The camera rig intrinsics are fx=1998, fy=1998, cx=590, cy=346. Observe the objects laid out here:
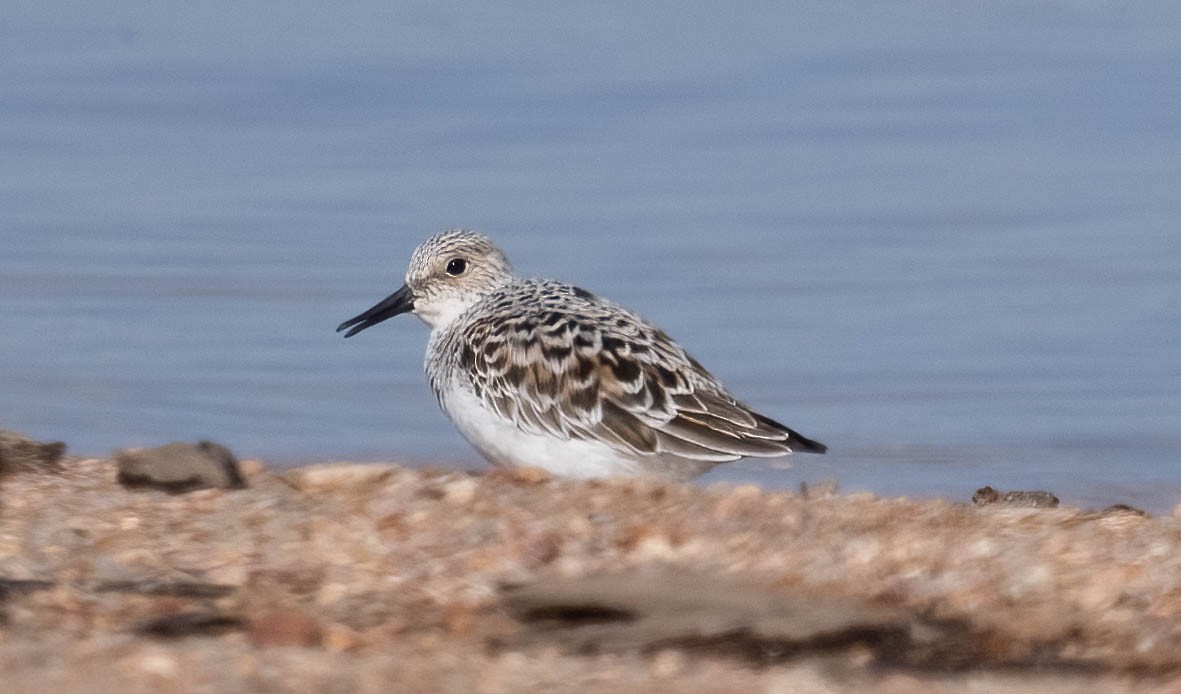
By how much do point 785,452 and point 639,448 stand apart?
0.54 metres

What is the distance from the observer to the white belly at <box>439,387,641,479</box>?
293 inches

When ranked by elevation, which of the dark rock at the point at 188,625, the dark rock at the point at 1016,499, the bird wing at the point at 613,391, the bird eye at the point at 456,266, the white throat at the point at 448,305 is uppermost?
the bird eye at the point at 456,266

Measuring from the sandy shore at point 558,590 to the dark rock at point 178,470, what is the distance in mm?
85

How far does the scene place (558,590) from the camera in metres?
5.51

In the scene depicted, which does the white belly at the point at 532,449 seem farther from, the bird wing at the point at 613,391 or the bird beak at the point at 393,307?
the bird beak at the point at 393,307

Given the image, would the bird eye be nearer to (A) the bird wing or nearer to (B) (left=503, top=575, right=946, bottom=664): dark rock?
(A) the bird wing

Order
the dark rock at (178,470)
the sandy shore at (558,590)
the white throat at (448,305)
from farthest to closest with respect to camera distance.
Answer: the white throat at (448,305) → the dark rock at (178,470) → the sandy shore at (558,590)

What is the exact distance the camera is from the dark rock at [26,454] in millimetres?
6836

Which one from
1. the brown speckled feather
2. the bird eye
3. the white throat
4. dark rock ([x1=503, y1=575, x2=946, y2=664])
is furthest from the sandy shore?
the bird eye

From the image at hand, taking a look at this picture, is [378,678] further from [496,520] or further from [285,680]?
[496,520]

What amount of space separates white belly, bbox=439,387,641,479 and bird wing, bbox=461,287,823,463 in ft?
0.11

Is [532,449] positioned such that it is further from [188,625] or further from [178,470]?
[188,625]

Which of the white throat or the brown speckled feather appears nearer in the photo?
the brown speckled feather

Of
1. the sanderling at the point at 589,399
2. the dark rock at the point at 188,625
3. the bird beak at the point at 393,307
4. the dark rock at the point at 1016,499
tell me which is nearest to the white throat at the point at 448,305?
the bird beak at the point at 393,307
